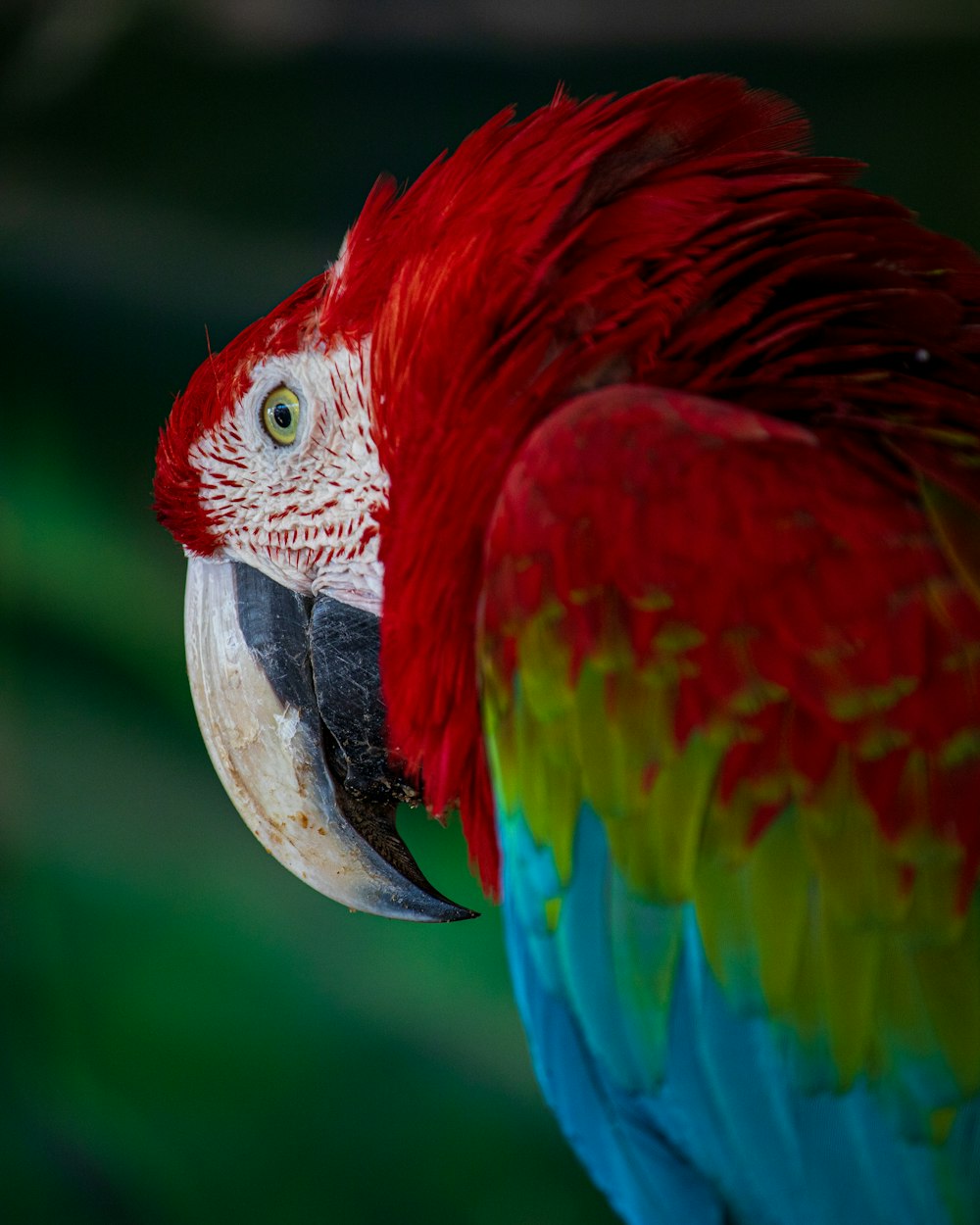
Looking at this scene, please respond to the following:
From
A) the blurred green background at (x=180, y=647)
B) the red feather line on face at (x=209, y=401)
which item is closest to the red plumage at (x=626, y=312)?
the red feather line on face at (x=209, y=401)

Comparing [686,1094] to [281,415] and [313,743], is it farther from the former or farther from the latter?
[281,415]

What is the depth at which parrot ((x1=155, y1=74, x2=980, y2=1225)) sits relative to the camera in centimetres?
56

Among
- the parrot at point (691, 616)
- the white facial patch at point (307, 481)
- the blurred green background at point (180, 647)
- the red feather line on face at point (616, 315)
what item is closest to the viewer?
the parrot at point (691, 616)

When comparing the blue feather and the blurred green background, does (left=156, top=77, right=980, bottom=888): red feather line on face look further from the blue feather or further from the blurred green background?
the blurred green background

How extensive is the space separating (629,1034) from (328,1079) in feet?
3.78

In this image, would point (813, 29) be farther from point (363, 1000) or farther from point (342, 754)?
point (363, 1000)

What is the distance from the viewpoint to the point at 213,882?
5.38 ft

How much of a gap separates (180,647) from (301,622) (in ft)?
2.60

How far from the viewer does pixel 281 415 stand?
879 millimetres

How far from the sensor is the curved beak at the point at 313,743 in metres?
0.86

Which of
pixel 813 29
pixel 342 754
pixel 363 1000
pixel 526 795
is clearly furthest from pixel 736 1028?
pixel 813 29

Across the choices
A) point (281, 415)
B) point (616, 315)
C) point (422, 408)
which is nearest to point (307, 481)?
point (281, 415)

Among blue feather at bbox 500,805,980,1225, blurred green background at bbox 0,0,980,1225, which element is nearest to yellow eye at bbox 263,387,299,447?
blue feather at bbox 500,805,980,1225

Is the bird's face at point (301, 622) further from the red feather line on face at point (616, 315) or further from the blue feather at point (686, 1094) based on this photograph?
the blue feather at point (686, 1094)
